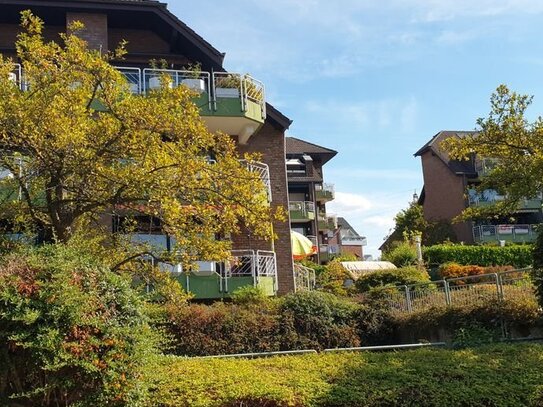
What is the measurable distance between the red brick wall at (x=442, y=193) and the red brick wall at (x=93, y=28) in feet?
114

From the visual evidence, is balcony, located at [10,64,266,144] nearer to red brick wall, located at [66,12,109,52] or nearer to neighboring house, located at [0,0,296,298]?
neighboring house, located at [0,0,296,298]

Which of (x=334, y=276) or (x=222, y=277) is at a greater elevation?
(x=222, y=277)

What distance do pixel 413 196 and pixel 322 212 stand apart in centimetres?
1003

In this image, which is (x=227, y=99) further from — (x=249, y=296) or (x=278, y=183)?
(x=249, y=296)

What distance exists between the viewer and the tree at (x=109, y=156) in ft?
32.9

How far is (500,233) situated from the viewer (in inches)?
1925

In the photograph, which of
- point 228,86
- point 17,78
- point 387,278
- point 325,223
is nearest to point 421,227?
point 325,223

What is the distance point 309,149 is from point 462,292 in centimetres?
3887

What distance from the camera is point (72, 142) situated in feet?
32.2

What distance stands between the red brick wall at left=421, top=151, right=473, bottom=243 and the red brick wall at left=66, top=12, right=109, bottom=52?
114 ft

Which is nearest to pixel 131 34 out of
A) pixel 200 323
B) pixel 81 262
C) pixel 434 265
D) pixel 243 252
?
pixel 243 252

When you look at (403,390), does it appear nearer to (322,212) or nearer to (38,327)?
(38,327)

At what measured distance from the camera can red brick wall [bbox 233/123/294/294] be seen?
21.1 m

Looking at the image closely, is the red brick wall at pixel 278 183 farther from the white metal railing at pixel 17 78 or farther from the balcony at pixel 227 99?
the white metal railing at pixel 17 78
